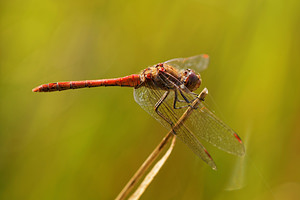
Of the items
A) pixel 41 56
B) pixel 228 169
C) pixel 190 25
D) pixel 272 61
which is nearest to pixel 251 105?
pixel 272 61

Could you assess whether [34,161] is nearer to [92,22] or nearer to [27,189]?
[27,189]

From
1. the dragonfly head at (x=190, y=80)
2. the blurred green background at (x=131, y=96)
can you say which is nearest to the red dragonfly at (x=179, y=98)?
the dragonfly head at (x=190, y=80)

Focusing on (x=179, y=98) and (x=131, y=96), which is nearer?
(x=179, y=98)

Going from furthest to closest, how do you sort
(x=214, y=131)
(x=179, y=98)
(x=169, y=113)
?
(x=179, y=98), (x=169, y=113), (x=214, y=131)

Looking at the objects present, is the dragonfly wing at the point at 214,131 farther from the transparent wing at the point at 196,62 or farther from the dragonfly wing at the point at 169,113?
Result: the transparent wing at the point at 196,62

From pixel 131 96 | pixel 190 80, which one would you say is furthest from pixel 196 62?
pixel 131 96

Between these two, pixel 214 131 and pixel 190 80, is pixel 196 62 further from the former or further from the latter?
pixel 214 131

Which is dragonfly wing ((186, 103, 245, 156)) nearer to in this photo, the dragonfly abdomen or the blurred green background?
the blurred green background

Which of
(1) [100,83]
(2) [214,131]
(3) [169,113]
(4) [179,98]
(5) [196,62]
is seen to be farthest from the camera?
(5) [196,62]
